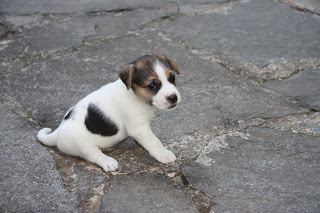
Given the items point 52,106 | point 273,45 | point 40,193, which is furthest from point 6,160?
point 273,45

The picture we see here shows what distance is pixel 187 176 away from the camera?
2902 millimetres

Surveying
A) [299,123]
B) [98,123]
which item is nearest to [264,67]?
[299,123]

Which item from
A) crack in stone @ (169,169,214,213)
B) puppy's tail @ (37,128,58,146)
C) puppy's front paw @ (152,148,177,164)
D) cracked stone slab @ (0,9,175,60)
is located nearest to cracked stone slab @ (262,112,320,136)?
puppy's front paw @ (152,148,177,164)

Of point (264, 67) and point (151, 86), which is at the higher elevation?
point (151, 86)

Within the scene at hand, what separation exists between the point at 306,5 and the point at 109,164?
3875mm

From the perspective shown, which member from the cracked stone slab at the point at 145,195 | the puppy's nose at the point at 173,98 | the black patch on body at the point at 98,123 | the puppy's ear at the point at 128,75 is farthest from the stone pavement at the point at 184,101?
the puppy's ear at the point at 128,75

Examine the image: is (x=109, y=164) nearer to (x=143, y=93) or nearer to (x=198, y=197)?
(x=143, y=93)

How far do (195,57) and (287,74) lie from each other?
966 millimetres

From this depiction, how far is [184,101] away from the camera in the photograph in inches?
153

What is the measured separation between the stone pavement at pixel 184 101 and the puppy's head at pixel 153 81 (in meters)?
0.44

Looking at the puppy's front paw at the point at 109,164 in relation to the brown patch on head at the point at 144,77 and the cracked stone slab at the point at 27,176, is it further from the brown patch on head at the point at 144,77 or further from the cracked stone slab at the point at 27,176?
the brown patch on head at the point at 144,77

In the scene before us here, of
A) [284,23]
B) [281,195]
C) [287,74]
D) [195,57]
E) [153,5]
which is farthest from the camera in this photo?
[153,5]

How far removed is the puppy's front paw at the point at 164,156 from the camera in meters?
3.07

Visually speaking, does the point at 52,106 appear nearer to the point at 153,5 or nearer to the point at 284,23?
Result: the point at 153,5
